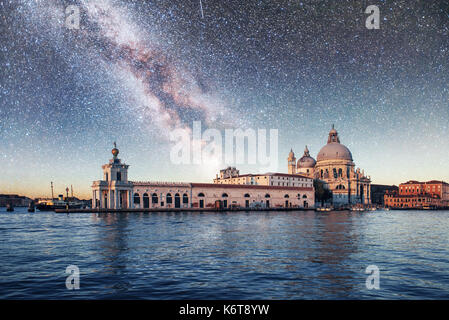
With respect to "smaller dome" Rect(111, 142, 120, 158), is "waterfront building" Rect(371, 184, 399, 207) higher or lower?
lower

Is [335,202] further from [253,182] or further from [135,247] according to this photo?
[135,247]

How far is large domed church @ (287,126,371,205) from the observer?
12862 cm

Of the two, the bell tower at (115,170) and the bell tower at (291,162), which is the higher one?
the bell tower at (291,162)

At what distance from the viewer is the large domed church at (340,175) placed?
129m

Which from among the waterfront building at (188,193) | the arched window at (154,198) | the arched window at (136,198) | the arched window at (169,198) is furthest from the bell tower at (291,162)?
the arched window at (136,198)

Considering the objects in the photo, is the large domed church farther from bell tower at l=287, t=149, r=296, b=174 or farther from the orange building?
the orange building

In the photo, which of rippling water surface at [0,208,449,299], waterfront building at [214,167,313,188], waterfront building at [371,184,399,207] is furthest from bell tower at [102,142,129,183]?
waterfront building at [371,184,399,207]

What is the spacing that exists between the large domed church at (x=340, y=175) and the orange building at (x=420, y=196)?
39.4 feet

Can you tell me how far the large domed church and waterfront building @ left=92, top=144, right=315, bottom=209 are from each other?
20748 millimetres

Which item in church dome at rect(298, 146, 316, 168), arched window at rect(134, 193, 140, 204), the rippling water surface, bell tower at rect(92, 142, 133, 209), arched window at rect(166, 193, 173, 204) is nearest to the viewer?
the rippling water surface

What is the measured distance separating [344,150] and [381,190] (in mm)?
43530

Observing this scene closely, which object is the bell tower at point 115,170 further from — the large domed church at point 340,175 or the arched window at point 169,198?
the large domed church at point 340,175

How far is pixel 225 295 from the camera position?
37.5ft
